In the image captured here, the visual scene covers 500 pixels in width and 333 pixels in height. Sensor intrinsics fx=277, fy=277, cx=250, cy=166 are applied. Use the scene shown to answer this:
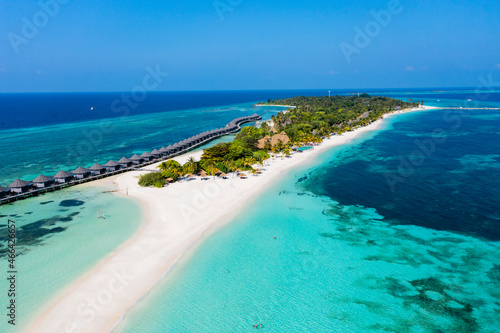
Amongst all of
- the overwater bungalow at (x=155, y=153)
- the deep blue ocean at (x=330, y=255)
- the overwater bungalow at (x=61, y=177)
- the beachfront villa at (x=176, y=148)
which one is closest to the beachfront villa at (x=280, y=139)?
the deep blue ocean at (x=330, y=255)

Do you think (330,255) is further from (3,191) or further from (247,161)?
(3,191)

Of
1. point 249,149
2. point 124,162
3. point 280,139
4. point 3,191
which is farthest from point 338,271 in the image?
point 280,139

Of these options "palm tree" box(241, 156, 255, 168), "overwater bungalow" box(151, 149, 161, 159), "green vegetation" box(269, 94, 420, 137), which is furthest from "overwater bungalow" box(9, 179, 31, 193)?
"green vegetation" box(269, 94, 420, 137)

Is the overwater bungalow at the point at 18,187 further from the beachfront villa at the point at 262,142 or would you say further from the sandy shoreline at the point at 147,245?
the beachfront villa at the point at 262,142

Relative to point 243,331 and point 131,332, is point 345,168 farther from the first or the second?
point 131,332

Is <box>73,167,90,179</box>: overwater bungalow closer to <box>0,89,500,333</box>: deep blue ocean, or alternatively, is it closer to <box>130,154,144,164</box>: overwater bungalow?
<box>0,89,500,333</box>: deep blue ocean
